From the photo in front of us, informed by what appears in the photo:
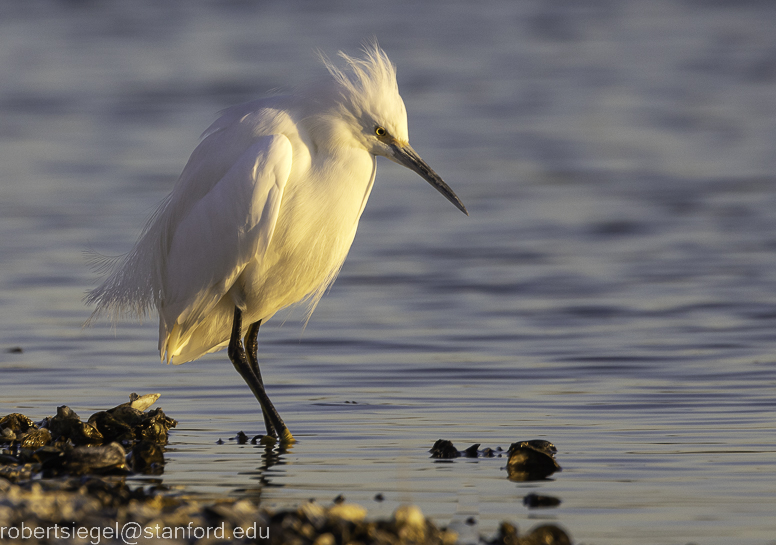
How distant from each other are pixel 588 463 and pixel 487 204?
9.66 meters

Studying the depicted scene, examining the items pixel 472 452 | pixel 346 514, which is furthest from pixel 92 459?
pixel 472 452

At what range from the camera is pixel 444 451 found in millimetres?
6715

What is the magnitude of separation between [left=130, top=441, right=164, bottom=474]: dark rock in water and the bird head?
2324 mm

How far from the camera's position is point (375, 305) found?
11.6 metres

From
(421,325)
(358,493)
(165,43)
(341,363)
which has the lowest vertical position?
(358,493)

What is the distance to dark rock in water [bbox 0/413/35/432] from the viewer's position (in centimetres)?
699

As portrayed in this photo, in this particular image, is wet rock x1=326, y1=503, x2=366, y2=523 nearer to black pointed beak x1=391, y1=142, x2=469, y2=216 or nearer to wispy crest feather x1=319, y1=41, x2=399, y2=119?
black pointed beak x1=391, y1=142, x2=469, y2=216

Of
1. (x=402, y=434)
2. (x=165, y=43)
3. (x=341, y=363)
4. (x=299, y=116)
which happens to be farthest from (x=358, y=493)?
(x=165, y=43)

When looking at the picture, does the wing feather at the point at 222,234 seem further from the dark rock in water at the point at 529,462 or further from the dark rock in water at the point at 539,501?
the dark rock in water at the point at 539,501

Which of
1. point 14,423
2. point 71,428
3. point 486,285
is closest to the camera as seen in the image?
point 71,428

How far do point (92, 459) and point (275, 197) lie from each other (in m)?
1.92

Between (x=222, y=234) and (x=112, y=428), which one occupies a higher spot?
(x=222, y=234)

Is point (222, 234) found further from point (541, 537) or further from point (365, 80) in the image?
point (541, 537)

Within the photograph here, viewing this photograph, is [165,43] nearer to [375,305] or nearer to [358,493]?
[375,305]
